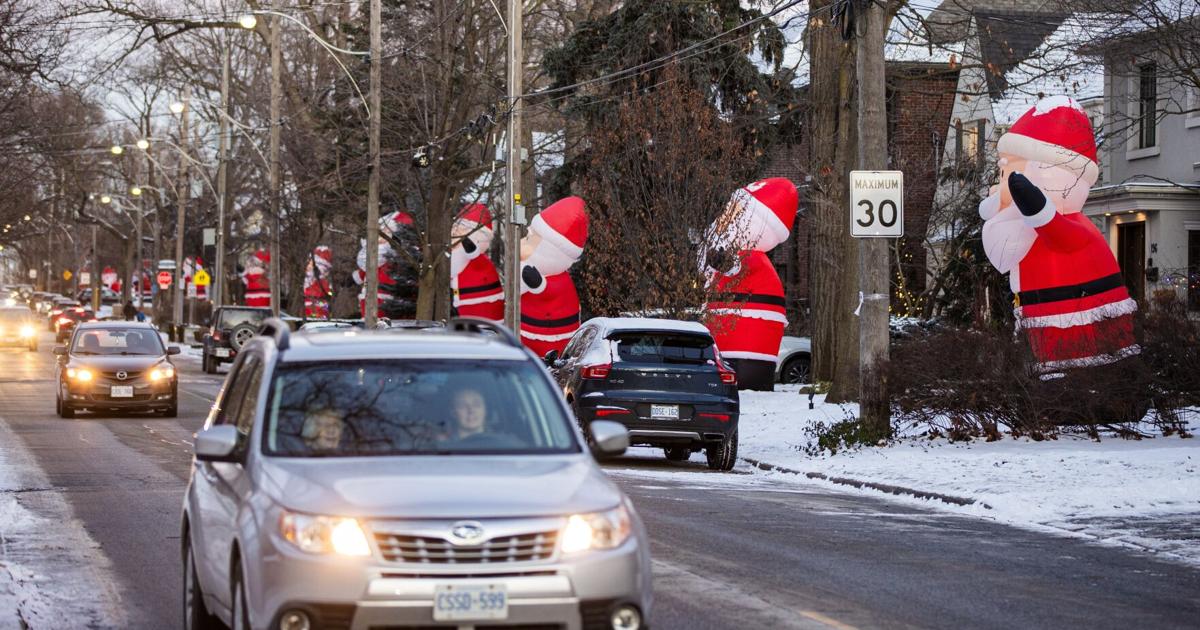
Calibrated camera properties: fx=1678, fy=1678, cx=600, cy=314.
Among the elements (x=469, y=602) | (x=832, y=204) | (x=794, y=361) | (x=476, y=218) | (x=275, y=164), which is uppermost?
(x=275, y=164)

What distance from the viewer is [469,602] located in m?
Answer: 6.37

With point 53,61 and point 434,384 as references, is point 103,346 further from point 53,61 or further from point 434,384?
point 434,384

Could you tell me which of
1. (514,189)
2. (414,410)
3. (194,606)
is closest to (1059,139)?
(514,189)

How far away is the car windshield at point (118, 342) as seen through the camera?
2898cm

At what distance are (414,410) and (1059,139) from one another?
1886 cm

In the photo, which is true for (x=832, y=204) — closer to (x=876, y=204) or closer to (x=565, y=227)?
(x=565, y=227)

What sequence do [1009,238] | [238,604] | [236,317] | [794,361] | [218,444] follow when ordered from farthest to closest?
1. [236,317]
2. [794,361]
3. [1009,238]
4. [218,444]
5. [238,604]

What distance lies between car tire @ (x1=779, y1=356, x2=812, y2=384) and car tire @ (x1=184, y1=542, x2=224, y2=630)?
2974 cm

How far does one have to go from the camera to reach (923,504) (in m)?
15.9

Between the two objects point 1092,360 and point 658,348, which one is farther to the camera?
point 658,348

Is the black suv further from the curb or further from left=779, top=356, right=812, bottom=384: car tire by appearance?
the curb

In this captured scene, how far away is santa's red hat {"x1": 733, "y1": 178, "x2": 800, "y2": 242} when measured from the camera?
1219 inches

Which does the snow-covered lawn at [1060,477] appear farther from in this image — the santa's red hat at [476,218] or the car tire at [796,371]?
the santa's red hat at [476,218]

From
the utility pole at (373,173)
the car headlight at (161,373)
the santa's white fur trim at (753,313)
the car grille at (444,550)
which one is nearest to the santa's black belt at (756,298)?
the santa's white fur trim at (753,313)
